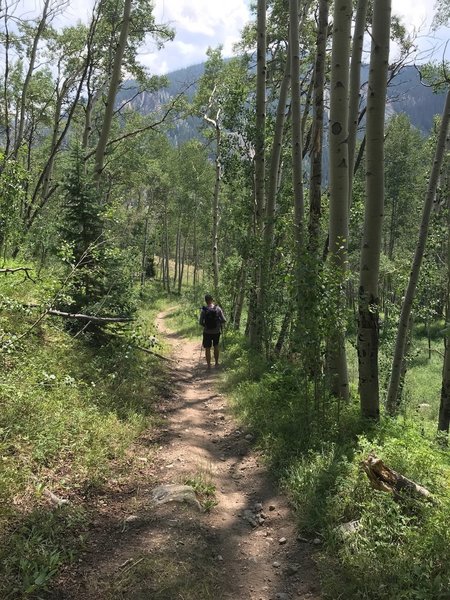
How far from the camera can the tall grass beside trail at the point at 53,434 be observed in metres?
3.20

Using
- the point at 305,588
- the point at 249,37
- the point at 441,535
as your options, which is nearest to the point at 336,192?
the point at 441,535

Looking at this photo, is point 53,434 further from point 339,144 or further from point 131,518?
point 339,144

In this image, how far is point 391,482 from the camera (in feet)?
12.6

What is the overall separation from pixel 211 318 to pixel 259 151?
4.49 meters

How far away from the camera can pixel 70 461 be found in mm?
4496

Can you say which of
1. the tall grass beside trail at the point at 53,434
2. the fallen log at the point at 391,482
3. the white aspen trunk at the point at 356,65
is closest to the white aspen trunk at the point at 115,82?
the tall grass beside trail at the point at 53,434

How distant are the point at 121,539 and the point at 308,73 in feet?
50.2

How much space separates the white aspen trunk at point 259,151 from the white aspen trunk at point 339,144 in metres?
3.44

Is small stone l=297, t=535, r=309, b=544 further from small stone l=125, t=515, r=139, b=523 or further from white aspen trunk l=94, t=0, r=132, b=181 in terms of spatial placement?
white aspen trunk l=94, t=0, r=132, b=181

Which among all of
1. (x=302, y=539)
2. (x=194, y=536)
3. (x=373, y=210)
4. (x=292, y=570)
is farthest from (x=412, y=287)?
(x=194, y=536)

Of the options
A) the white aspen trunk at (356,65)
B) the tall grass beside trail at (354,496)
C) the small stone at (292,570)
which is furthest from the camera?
the white aspen trunk at (356,65)

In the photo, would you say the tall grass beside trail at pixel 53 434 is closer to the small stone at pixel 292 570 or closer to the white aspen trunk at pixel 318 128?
the small stone at pixel 292 570

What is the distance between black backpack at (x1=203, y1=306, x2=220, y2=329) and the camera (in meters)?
10.4

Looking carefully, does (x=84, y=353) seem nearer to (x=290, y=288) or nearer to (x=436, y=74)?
(x=290, y=288)
